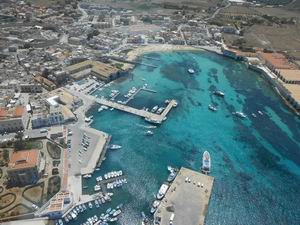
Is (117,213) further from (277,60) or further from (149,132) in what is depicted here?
(277,60)

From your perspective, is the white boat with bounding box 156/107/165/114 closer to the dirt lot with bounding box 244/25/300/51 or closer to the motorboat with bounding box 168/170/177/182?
the motorboat with bounding box 168/170/177/182

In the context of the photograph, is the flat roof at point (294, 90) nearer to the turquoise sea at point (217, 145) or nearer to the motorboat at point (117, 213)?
the turquoise sea at point (217, 145)

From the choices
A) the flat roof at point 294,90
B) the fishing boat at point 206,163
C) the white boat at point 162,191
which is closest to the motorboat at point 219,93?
the flat roof at point 294,90

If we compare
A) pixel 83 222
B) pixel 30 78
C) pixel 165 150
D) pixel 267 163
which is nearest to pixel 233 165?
pixel 267 163

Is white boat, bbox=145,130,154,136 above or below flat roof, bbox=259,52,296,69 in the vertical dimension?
below

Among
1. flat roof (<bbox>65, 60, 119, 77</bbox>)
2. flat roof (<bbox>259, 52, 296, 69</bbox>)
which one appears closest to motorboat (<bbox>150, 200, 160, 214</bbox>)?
flat roof (<bbox>65, 60, 119, 77</bbox>)

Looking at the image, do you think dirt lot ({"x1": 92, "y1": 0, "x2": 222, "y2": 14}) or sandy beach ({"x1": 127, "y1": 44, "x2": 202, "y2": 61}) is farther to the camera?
dirt lot ({"x1": 92, "y1": 0, "x2": 222, "y2": 14})

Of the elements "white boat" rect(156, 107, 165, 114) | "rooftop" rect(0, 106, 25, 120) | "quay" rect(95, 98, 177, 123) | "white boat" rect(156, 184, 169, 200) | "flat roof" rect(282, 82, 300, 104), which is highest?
"flat roof" rect(282, 82, 300, 104)
